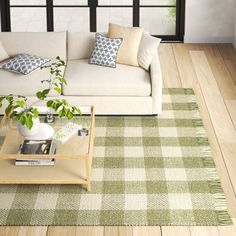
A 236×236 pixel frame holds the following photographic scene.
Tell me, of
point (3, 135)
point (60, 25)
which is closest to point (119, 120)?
point (3, 135)

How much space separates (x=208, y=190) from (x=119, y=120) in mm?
1434

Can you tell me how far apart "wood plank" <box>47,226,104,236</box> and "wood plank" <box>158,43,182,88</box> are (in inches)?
108

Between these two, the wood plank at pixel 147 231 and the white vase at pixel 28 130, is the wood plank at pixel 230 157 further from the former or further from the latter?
the white vase at pixel 28 130

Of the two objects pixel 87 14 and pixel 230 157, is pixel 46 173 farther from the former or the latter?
pixel 87 14

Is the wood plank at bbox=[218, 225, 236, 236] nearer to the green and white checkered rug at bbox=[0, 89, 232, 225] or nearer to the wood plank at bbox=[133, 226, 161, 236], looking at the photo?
the green and white checkered rug at bbox=[0, 89, 232, 225]

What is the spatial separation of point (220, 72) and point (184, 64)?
47 centimetres

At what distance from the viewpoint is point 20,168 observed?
4.64 m

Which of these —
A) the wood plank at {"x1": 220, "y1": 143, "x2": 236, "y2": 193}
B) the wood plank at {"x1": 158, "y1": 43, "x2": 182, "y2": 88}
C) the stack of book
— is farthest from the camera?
the wood plank at {"x1": 158, "y1": 43, "x2": 182, "y2": 88}

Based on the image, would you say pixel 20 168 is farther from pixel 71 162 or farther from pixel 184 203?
pixel 184 203

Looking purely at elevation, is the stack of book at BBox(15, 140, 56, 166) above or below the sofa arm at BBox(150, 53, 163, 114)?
below

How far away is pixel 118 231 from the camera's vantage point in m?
4.11

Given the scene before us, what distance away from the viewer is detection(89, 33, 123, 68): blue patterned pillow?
5.91 metres

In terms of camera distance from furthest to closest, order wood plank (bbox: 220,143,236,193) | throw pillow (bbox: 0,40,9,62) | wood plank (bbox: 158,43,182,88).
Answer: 1. wood plank (bbox: 158,43,182,88)
2. throw pillow (bbox: 0,40,9,62)
3. wood plank (bbox: 220,143,236,193)

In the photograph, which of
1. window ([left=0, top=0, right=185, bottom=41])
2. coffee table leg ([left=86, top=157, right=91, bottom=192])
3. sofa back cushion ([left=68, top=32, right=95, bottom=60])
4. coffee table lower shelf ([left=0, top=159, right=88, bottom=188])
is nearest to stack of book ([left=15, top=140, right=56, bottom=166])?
coffee table lower shelf ([left=0, top=159, right=88, bottom=188])
